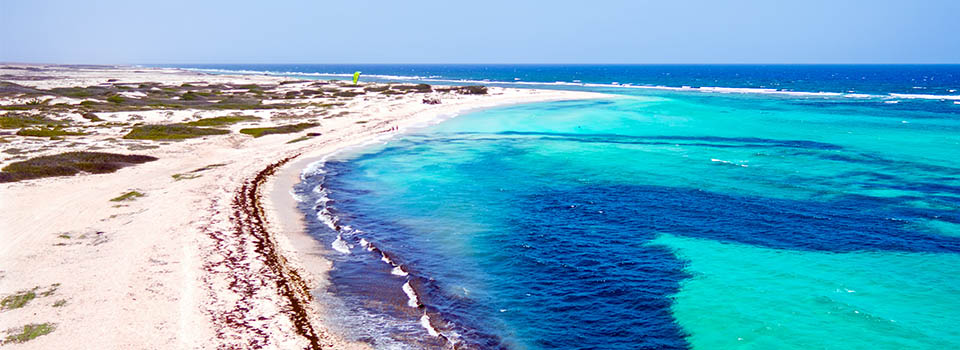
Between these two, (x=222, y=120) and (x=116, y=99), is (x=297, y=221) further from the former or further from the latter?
(x=116, y=99)

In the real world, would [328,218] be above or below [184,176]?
below

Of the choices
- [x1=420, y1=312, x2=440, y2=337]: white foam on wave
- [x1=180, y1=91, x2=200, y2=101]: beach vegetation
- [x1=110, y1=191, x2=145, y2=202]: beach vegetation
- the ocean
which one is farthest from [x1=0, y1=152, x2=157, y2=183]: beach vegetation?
[x1=180, y1=91, x2=200, y2=101]: beach vegetation

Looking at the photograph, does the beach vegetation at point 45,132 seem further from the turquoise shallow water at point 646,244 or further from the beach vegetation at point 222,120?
the turquoise shallow water at point 646,244

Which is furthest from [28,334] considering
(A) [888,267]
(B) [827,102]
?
(B) [827,102]

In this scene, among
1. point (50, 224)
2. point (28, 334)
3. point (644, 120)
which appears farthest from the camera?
point (644, 120)

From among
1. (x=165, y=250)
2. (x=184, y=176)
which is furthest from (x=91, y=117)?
(x=165, y=250)

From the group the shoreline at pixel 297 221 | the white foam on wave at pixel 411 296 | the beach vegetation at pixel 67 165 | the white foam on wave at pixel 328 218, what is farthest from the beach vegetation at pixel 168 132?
the white foam on wave at pixel 411 296

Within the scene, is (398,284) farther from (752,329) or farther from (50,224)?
(50,224)
